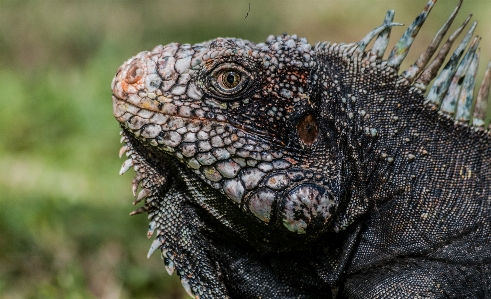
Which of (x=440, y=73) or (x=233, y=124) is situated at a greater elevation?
(x=440, y=73)

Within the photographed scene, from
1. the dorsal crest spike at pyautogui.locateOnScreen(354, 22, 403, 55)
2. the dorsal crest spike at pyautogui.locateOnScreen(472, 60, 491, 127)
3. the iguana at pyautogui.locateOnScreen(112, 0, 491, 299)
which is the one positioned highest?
the dorsal crest spike at pyautogui.locateOnScreen(354, 22, 403, 55)

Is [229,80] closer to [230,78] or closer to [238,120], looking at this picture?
[230,78]

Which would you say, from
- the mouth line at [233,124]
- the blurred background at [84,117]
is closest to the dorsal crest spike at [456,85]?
the mouth line at [233,124]

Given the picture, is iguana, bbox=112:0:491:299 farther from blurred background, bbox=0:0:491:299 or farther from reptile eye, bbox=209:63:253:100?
blurred background, bbox=0:0:491:299

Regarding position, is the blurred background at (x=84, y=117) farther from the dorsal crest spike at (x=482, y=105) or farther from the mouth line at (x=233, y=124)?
the dorsal crest spike at (x=482, y=105)

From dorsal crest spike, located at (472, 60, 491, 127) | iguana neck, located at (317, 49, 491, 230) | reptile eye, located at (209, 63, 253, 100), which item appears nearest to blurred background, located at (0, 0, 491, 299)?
reptile eye, located at (209, 63, 253, 100)

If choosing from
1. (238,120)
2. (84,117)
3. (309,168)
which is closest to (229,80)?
(238,120)
